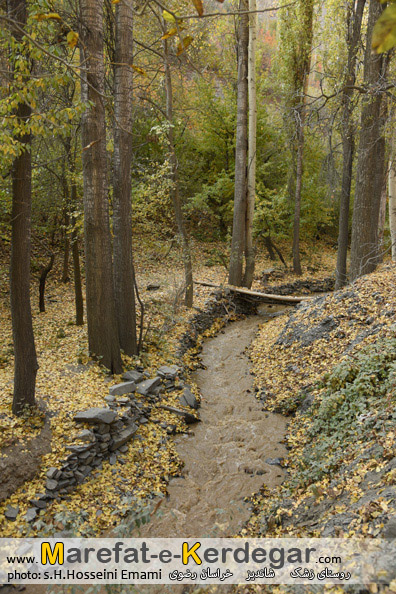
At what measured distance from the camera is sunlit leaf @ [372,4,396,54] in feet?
3.43

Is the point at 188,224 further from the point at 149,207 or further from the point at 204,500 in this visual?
the point at 204,500

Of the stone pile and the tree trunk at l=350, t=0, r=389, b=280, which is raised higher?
the tree trunk at l=350, t=0, r=389, b=280

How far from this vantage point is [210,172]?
19.6 metres

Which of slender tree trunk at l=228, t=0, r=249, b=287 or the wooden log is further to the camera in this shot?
the wooden log

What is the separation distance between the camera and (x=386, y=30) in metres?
1.07

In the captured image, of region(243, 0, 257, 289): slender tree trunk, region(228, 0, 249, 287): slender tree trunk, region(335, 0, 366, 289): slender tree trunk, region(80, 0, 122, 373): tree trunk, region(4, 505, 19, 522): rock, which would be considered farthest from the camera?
region(228, 0, 249, 287): slender tree trunk

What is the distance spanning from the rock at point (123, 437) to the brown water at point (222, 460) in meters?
0.81

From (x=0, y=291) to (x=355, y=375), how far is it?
9.85m

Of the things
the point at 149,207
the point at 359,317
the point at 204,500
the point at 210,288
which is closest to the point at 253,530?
the point at 204,500

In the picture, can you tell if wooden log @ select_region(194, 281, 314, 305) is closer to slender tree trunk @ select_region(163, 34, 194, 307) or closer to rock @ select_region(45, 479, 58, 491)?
slender tree trunk @ select_region(163, 34, 194, 307)

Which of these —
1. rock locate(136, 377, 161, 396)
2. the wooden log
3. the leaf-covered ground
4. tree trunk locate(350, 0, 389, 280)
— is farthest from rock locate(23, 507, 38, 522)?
the wooden log

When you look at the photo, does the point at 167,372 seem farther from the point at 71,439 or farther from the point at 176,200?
the point at 176,200

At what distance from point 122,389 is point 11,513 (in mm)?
2495

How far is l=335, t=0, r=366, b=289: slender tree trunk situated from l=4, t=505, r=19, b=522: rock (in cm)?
908
